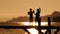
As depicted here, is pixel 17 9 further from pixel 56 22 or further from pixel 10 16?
pixel 56 22

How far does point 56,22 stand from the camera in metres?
1.34

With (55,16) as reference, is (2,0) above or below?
above

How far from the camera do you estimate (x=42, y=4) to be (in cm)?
145

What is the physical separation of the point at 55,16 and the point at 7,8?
0.49m

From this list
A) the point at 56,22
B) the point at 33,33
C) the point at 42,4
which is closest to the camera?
the point at 33,33

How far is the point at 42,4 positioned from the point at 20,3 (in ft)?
0.73

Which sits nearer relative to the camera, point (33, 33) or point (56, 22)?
point (33, 33)

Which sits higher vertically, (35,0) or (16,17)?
(35,0)

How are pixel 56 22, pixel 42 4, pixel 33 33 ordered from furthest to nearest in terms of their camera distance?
pixel 42 4, pixel 56 22, pixel 33 33

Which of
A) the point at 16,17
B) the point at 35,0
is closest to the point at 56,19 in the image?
the point at 35,0

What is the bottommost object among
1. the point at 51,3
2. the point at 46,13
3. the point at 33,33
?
the point at 33,33

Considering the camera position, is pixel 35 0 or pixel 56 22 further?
pixel 35 0

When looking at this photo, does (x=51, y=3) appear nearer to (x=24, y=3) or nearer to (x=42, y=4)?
(x=42, y=4)

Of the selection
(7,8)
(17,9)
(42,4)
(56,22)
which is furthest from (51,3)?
(7,8)
